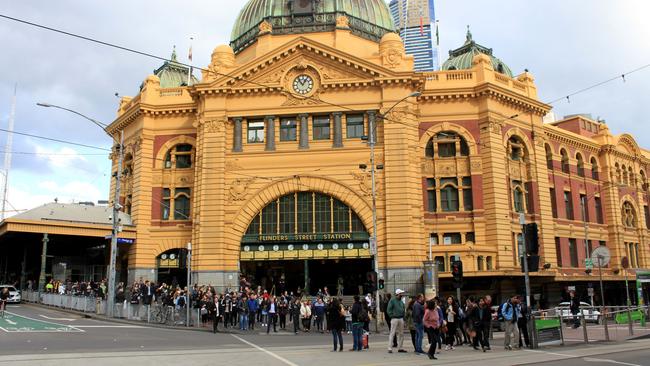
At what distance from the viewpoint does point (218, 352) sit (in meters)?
18.2

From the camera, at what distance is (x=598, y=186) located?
185 feet

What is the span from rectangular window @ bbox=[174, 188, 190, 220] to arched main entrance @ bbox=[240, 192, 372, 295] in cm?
710

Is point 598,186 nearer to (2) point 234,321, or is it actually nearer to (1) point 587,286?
(1) point 587,286

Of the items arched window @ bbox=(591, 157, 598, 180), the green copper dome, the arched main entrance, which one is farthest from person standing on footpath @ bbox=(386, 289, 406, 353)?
arched window @ bbox=(591, 157, 598, 180)

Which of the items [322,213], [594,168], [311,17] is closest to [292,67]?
[311,17]

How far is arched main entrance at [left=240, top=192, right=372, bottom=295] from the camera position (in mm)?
41000

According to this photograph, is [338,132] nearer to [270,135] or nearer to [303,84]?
[303,84]

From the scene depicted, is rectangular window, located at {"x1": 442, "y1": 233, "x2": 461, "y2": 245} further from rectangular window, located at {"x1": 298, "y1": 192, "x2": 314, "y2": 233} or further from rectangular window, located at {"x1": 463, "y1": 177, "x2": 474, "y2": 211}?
rectangular window, located at {"x1": 298, "y1": 192, "x2": 314, "y2": 233}

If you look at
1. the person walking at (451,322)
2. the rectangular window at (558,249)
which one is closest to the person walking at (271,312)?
the person walking at (451,322)

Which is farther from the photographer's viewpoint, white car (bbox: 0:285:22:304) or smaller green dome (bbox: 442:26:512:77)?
smaller green dome (bbox: 442:26:512:77)

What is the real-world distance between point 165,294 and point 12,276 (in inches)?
1692

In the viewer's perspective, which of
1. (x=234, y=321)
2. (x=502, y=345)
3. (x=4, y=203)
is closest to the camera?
(x=502, y=345)

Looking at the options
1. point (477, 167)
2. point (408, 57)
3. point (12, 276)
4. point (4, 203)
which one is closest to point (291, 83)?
point (408, 57)

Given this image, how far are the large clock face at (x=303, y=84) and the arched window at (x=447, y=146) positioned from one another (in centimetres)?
1023
